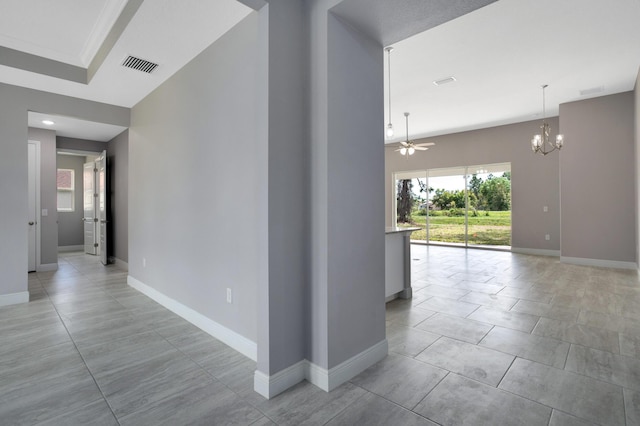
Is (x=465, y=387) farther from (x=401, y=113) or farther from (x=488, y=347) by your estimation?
(x=401, y=113)

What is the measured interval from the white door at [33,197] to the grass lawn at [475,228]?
825 centimetres

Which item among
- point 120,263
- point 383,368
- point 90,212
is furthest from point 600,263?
point 90,212

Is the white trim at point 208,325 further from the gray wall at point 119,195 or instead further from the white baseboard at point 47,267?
the white baseboard at point 47,267

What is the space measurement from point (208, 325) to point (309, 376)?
4.44 ft

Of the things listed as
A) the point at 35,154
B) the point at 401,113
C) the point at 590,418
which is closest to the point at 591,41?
the point at 401,113

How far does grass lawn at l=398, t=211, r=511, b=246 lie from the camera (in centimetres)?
827

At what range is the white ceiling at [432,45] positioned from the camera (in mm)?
2812

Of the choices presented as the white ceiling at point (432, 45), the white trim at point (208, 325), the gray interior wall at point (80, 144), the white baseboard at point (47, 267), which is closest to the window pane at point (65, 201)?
the gray interior wall at point (80, 144)

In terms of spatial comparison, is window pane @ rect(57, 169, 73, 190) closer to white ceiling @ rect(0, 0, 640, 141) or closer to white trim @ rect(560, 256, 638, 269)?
white ceiling @ rect(0, 0, 640, 141)

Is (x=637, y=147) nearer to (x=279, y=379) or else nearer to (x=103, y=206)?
(x=279, y=379)

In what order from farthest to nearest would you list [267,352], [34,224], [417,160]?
[417,160], [34,224], [267,352]

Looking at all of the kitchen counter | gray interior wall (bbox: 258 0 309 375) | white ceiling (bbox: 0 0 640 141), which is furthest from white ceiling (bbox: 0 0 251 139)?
the kitchen counter

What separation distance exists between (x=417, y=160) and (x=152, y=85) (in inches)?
301

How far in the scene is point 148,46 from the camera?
304cm
